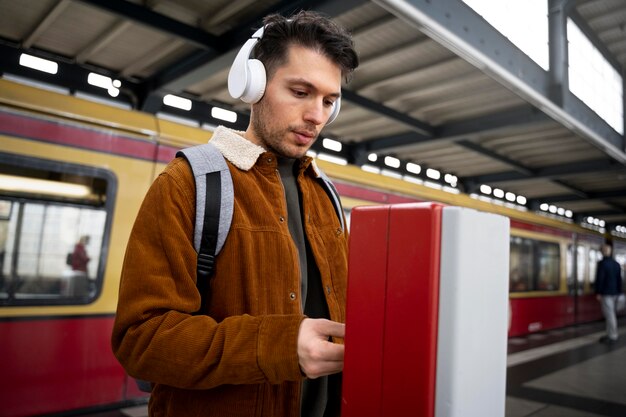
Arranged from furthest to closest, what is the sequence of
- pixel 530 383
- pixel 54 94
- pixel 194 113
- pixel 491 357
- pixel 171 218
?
pixel 194 113
pixel 530 383
pixel 54 94
pixel 171 218
pixel 491 357

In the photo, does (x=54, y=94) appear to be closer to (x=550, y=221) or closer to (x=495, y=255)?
(x=495, y=255)

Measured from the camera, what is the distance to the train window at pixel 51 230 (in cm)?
306

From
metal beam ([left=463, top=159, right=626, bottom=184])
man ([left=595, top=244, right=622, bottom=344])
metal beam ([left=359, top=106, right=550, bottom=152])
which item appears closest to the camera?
metal beam ([left=359, top=106, right=550, bottom=152])

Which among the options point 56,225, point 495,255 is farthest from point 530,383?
point 495,255

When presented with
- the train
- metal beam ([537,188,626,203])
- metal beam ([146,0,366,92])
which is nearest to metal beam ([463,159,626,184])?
metal beam ([537,188,626,203])

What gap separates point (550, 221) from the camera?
10.1 metres

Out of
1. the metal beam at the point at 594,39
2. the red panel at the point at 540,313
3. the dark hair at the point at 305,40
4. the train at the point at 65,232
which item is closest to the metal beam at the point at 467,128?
the metal beam at the point at 594,39

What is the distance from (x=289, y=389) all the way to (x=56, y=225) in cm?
286

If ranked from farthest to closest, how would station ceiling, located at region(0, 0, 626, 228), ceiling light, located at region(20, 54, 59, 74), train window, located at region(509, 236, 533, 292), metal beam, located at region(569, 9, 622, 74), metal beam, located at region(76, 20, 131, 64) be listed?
train window, located at region(509, 236, 533, 292)
metal beam, located at region(569, 9, 622, 74)
ceiling light, located at region(20, 54, 59, 74)
metal beam, located at region(76, 20, 131, 64)
station ceiling, located at region(0, 0, 626, 228)

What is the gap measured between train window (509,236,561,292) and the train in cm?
713

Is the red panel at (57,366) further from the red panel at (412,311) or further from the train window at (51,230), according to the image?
the red panel at (412,311)

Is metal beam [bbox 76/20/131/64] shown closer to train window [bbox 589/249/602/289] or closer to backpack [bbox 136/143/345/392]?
backpack [bbox 136/143/345/392]

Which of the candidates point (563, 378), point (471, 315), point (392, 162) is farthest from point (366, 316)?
point (392, 162)

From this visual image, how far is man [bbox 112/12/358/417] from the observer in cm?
79
